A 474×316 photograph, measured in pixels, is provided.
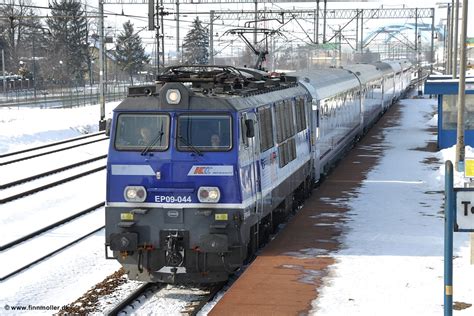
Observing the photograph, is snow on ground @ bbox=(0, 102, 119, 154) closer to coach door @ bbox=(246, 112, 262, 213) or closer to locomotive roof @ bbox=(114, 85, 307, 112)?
coach door @ bbox=(246, 112, 262, 213)

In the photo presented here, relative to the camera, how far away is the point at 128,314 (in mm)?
10812

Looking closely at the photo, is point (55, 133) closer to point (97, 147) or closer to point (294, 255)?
point (97, 147)

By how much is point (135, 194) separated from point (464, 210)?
18.2ft

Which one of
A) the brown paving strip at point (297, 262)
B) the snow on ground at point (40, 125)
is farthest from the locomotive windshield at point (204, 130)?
the snow on ground at point (40, 125)

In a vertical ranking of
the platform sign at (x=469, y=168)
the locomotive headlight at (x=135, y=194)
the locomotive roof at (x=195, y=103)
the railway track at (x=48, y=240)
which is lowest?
the railway track at (x=48, y=240)

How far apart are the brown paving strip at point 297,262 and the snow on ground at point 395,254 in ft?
0.79

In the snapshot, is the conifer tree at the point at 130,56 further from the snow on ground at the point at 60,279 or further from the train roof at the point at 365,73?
the snow on ground at the point at 60,279

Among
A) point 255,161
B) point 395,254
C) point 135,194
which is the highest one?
point 255,161

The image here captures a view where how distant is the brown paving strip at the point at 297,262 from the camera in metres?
10.4

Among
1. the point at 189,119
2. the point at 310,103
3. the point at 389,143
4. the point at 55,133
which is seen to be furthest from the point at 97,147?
the point at 189,119

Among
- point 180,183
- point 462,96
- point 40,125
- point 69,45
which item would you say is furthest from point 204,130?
point 69,45

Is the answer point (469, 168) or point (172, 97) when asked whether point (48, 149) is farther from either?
point (469, 168)

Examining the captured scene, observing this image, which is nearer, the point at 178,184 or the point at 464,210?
the point at 464,210

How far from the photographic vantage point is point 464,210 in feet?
25.0
